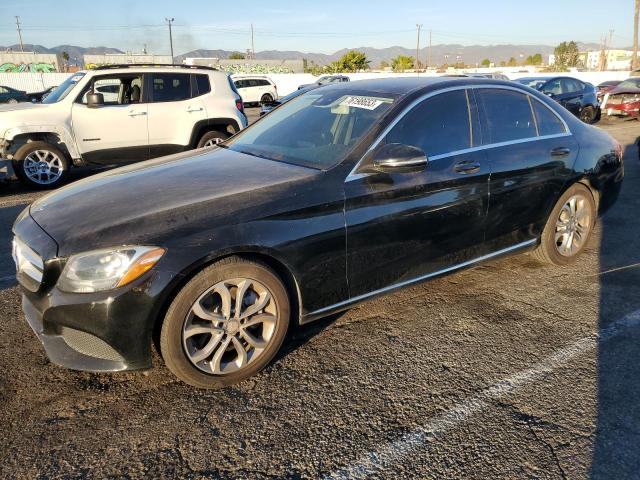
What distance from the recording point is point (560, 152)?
423 cm

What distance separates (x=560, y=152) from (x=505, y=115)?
651 millimetres

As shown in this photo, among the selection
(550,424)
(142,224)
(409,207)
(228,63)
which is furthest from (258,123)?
(228,63)

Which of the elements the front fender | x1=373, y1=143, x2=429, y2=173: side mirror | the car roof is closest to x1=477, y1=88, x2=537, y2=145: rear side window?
the car roof

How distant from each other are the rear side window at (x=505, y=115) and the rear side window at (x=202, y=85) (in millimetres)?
6193

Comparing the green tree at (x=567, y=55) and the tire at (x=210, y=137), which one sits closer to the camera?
the tire at (x=210, y=137)

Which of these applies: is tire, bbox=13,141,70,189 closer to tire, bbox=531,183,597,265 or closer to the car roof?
the car roof

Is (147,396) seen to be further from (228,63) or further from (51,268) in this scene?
(228,63)

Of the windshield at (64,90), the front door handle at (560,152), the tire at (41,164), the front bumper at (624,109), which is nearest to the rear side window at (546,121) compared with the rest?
the front door handle at (560,152)

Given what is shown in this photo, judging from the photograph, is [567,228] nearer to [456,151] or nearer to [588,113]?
[456,151]

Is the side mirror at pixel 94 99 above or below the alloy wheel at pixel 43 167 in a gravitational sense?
above

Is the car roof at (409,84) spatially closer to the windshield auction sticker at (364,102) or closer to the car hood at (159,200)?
the windshield auction sticker at (364,102)

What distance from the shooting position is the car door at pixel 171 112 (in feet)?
27.8

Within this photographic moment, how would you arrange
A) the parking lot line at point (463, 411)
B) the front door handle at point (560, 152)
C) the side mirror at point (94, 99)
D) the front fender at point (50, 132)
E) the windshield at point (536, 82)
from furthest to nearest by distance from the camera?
1. the windshield at point (536, 82)
2. the side mirror at point (94, 99)
3. the front fender at point (50, 132)
4. the front door handle at point (560, 152)
5. the parking lot line at point (463, 411)

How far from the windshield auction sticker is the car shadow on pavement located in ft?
6.97
